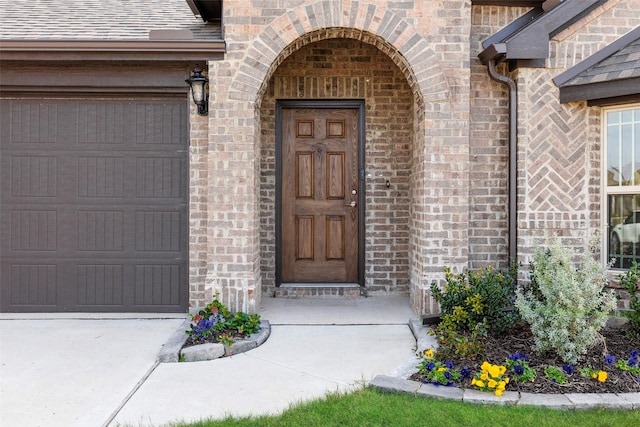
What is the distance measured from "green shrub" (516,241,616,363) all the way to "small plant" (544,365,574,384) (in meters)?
0.16

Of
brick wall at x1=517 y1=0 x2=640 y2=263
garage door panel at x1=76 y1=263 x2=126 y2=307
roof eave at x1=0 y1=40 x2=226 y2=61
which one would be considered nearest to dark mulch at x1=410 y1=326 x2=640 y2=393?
brick wall at x1=517 y1=0 x2=640 y2=263

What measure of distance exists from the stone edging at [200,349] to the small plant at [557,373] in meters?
2.49

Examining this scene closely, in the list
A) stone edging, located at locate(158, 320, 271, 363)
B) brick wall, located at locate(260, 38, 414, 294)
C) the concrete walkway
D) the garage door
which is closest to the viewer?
the concrete walkway

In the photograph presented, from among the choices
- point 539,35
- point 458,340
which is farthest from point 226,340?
point 539,35

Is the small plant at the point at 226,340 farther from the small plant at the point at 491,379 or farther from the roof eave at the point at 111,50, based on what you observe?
the roof eave at the point at 111,50

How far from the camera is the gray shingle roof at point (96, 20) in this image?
585cm

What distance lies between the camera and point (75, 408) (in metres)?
3.58

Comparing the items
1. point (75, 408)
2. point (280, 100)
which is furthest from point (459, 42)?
point (75, 408)

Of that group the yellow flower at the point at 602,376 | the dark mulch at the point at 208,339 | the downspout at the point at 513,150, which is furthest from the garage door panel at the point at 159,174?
the yellow flower at the point at 602,376

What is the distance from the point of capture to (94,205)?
6.10 m

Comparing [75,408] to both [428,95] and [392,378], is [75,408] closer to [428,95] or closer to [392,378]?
[392,378]

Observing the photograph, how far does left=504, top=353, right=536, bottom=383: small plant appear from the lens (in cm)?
379

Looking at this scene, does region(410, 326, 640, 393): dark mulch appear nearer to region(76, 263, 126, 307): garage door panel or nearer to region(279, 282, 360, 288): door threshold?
region(279, 282, 360, 288): door threshold

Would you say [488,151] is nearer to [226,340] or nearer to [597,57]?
[597,57]
